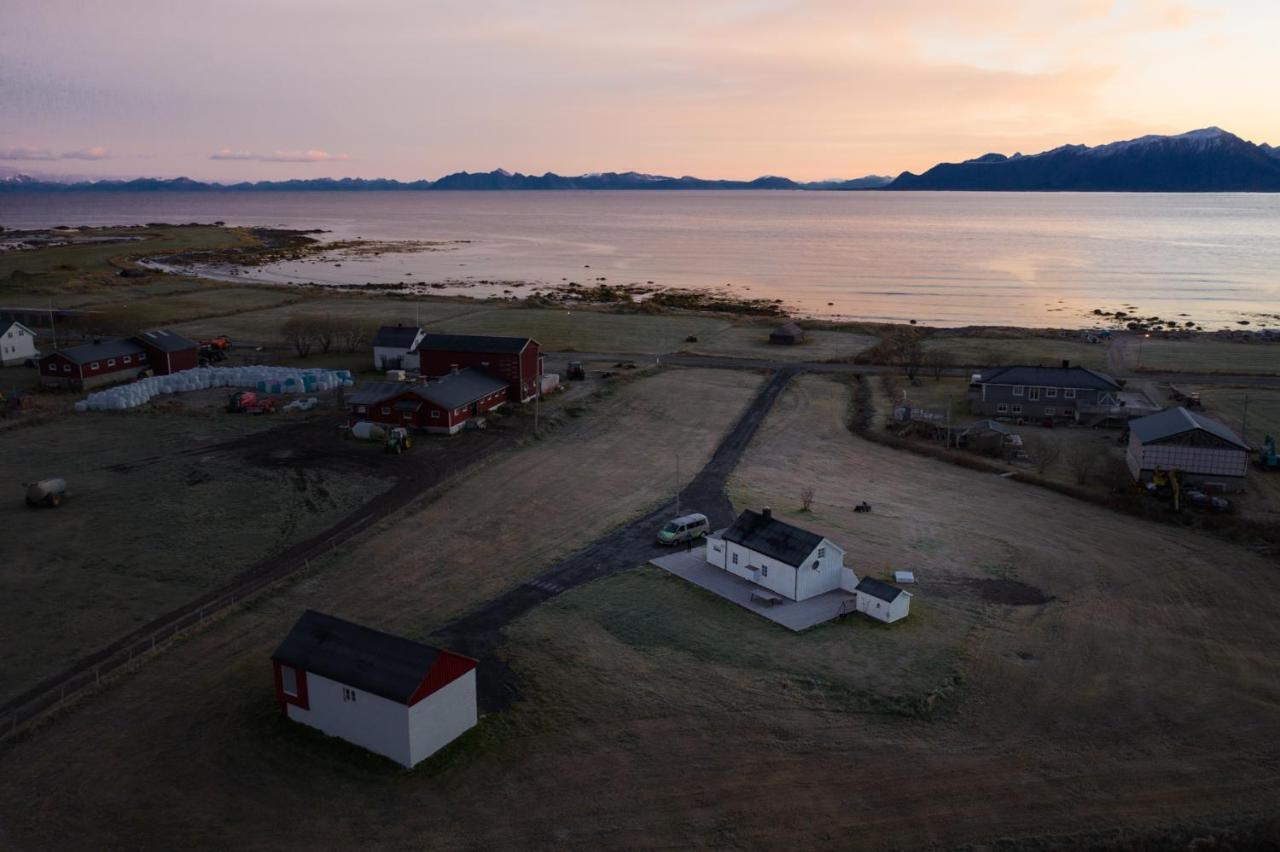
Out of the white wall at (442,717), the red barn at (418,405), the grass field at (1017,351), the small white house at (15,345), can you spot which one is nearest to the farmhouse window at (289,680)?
the white wall at (442,717)

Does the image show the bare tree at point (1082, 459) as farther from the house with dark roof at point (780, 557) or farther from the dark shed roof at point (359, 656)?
the dark shed roof at point (359, 656)

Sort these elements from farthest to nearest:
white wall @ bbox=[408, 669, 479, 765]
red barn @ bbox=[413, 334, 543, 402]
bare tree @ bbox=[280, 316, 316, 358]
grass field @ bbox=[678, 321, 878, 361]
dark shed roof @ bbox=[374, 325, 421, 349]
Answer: grass field @ bbox=[678, 321, 878, 361] < bare tree @ bbox=[280, 316, 316, 358] < dark shed roof @ bbox=[374, 325, 421, 349] < red barn @ bbox=[413, 334, 543, 402] < white wall @ bbox=[408, 669, 479, 765]

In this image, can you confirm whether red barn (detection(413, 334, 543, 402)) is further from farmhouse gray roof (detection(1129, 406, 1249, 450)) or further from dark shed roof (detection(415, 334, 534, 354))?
farmhouse gray roof (detection(1129, 406, 1249, 450))

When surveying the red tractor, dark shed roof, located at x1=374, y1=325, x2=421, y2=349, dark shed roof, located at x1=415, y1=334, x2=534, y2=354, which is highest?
dark shed roof, located at x1=415, y1=334, x2=534, y2=354

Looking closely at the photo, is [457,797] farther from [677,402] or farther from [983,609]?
[677,402]

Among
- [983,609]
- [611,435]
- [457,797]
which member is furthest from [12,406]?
[983,609]

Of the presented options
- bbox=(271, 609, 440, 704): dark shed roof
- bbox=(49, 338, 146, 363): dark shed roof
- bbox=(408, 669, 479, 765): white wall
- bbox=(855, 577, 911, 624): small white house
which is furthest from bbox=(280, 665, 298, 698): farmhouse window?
bbox=(49, 338, 146, 363): dark shed roof
